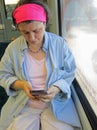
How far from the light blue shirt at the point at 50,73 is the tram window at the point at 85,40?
0.11 metres

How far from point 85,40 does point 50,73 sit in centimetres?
31

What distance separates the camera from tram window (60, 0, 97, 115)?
1.14m

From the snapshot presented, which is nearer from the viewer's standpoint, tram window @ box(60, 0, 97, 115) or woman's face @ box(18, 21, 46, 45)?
woman's face @ box(18, 21, 46, 45)

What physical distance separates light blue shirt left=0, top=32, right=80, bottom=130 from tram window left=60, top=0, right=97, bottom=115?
111mm

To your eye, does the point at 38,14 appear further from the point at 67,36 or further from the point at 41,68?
the point at 67,36

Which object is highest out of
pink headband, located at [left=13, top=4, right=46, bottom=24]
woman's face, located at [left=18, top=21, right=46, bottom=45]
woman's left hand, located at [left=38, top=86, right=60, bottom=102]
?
pink headband, located at [left=13, top=4, right=46, bottom=24]

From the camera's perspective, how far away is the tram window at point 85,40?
114 centimetres

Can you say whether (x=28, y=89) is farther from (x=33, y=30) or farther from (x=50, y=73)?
(x=33, y=30)

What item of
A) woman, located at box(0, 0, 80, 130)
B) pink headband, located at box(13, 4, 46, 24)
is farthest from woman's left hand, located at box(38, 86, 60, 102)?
pink headband, located at box(13, 4, 46, 24)

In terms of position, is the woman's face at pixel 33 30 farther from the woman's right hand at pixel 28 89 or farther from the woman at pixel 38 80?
the woman's right hand at pixel 28 89

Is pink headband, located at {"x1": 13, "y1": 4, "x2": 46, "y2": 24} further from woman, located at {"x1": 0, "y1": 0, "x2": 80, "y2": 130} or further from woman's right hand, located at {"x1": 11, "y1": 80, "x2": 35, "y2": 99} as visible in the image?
woman's right hand, located at {"x1": 11, "y1": 80, "x2": 35, "y2": 99}

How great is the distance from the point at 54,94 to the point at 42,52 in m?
0.26

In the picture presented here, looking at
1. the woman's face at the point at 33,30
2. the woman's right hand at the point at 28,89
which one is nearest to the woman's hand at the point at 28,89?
the woman's right hand at the point at 28,89

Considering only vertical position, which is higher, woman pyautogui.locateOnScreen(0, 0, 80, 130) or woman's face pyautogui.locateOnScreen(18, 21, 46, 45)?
woman's face pyautogui.locateOnScreen(18, 21, 46, 45)
